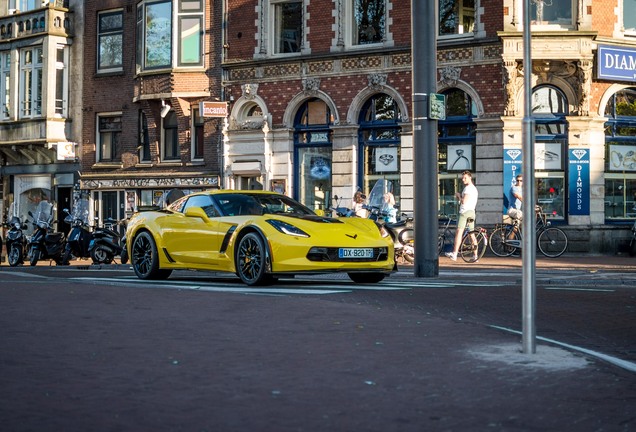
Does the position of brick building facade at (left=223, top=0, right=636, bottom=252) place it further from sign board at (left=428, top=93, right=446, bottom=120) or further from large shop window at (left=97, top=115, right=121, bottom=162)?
sign board at (left=428, top=93, right=446, bottom=120)

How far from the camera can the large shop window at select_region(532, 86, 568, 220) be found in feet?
96.5

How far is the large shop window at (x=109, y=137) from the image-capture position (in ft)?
127

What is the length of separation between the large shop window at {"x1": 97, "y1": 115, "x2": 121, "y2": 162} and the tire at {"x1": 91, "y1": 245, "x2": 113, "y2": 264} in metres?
13.2

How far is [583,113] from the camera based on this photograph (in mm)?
28938

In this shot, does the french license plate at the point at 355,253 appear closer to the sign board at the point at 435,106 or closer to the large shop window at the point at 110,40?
the sign board at the point at 435,106

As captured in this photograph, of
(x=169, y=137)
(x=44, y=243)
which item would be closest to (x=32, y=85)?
(x=169, y=137)

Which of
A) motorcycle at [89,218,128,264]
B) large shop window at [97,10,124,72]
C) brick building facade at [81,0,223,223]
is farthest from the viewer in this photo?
large shop window at [97,10,124,72]

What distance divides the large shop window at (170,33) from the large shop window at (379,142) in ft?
21.9

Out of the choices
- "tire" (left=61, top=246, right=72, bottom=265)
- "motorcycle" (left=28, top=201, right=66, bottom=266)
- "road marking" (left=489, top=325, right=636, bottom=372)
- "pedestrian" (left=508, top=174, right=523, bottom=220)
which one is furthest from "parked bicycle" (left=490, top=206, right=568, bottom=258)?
"road marking" (left=489, top=325, right=636, bottom=372)

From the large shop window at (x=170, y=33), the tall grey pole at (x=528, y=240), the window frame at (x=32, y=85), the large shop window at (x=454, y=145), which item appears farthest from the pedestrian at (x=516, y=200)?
the window frame at (x=32, y=85)

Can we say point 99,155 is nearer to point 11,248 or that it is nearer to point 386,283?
point 11,248

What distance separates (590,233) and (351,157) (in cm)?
740

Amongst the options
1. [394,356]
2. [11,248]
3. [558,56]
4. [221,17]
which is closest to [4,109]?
[221,17]

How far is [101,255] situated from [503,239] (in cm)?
→ 949
